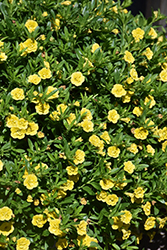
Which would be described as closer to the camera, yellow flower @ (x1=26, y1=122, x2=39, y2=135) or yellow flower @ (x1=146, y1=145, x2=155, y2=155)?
A: yellow flower @ (x1=26, y1=122, x2=39, y2=135)

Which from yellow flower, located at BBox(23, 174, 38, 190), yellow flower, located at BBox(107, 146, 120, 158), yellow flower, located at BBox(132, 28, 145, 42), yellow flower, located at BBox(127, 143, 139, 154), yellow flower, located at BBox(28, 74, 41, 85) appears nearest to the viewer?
yellow flower, located at BBox(23, 174, 38, 190)

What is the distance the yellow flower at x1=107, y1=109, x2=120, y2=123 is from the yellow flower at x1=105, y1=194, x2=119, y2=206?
460 millimetres

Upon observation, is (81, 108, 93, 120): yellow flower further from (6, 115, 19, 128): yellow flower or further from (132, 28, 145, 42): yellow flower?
(132, 28, 145, 42): yellow flower

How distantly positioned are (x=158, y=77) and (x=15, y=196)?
4.25 ft

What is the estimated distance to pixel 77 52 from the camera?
188cm

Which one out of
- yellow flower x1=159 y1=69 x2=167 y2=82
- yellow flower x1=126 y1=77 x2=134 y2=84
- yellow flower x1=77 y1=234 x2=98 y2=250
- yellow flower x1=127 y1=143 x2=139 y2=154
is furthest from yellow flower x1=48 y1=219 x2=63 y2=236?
yellow flower x1=159 y1=69 x2=167 y2=82

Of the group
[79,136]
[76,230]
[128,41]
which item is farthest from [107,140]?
[128,41]

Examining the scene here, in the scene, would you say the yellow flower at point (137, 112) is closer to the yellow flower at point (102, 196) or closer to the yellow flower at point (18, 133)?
the yellow flower at point (102, 196)

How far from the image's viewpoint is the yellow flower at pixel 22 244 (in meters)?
1.73

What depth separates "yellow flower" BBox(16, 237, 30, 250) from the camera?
1734mm

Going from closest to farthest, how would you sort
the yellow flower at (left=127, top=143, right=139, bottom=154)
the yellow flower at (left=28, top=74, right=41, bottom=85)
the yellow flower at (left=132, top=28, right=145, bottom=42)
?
the yellow flower at (left=28, top=74, right=41, bottom=85), the yellow flower at (left=127, top=143, right=139, bottom=154), the yellow flower at (left=132, top=28, right=145, bottom=42)

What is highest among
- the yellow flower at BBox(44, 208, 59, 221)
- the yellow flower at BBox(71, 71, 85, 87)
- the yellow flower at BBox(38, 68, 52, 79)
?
the yellow flower at BBox(38, 68, 52, 79)

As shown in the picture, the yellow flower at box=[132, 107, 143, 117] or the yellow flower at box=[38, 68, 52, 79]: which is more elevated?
the yellow flower at box=[38, 68, 52, 79]

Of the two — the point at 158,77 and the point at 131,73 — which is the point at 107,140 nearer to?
the point at 131,73
